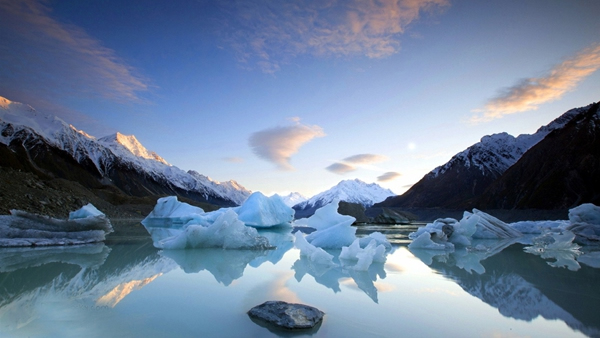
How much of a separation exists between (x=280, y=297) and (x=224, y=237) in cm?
542

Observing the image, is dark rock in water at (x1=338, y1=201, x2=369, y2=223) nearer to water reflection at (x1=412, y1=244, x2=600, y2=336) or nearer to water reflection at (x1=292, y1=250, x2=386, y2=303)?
water reflection at (x1=412, y1=244, x2=600, y2=336)

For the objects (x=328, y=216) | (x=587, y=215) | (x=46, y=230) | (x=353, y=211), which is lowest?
(x=46, y=230)

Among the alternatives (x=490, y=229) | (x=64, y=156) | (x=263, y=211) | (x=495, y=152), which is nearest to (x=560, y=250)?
(x=490, y=229)

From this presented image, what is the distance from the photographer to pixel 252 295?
3945 millimetres

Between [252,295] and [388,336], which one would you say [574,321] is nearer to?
[388,336]

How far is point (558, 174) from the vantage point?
45.6 metres

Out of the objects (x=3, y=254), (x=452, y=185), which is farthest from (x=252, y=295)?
(x=452, y=185)

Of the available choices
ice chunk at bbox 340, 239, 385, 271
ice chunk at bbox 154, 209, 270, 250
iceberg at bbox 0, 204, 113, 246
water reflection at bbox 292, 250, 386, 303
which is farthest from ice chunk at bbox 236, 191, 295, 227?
water reflection at bbox 292, 250, 386, 303

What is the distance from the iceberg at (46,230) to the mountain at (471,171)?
76475 millimetres

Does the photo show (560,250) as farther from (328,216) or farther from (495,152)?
(495,152)

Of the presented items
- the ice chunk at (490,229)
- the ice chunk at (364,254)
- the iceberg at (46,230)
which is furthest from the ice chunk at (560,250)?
the iceberg at (46,230)

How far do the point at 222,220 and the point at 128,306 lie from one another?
17.7 feet

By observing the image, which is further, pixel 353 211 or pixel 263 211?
pixel 353 211

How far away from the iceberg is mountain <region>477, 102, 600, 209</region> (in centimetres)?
4757
